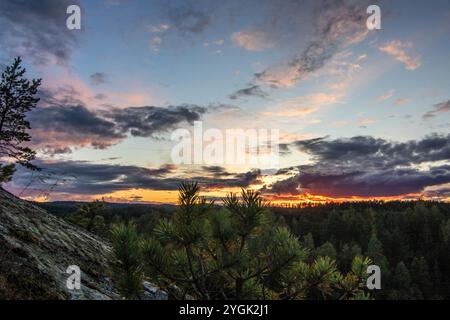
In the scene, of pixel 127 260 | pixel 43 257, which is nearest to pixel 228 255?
pixel 127 260

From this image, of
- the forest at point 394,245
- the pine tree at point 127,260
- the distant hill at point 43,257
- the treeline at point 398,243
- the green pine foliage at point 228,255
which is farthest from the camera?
the treeline at point 398,243

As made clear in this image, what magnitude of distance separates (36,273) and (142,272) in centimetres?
163

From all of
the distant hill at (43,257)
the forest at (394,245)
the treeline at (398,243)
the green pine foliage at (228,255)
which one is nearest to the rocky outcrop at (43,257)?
the distant hill at (43,257)

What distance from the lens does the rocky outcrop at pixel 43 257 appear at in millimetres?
4411

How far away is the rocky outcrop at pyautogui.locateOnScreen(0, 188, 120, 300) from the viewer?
4.41 metres

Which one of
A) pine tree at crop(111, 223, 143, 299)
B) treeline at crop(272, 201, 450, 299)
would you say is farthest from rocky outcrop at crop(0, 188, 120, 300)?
treeline at crop(272, 201, 450, 299)

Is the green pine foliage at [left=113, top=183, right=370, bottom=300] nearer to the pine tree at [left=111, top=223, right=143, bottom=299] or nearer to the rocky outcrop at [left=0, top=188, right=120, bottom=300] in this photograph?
the pine tree at [left=111, top=223, right=143, bottom=299]

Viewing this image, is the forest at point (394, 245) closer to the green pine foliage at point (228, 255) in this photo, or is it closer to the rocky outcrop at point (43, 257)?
the rocky outcrop at point (43, 257)

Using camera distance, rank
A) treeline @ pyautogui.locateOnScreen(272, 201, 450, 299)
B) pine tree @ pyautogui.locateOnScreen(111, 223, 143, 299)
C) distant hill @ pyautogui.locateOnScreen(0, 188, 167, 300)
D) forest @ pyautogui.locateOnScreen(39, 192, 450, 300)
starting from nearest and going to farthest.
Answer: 1. pine tree @ pyautogui.locateOnScreen(111, 223, 143, 299)
2. distant hill @ pyautogui.locateOnScreen(0, 188, 167, 300)
3. forest @ pyautogui.locateOnScreen(39, 192, 450, 300)
4. treeline @ pyautogui.locateOnScreen(272, 201, 450, 299)

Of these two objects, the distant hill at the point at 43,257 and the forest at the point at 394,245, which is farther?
the forest at the point at 394,245

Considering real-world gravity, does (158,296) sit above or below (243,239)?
below

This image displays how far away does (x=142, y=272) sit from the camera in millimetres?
4055
